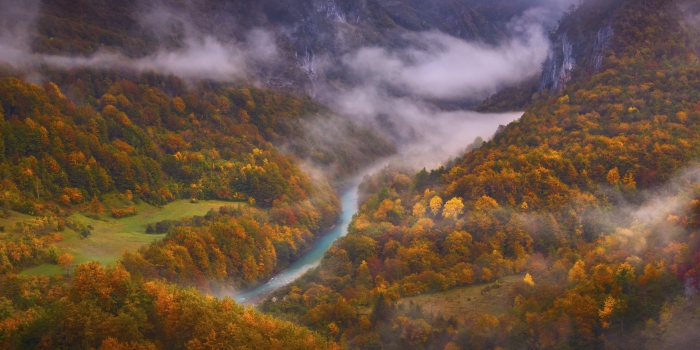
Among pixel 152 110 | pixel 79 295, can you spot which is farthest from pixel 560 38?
pixel 79 295

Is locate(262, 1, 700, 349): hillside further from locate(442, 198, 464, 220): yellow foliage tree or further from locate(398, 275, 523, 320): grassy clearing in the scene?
locate(398, 275, 523, 320): grassy clearing

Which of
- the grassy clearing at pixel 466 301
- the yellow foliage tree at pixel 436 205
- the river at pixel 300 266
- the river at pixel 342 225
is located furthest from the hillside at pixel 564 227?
the river at pixel 342 225

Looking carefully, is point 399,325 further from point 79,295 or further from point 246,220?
point 246,220

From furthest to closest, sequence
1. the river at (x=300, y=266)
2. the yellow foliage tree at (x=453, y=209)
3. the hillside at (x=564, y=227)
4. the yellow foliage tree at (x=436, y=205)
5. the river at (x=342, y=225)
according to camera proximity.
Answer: the river at (x=342, y=225) < the yellow foliage tree at (x=436, y=205) < the river at (x=300, y=266) < the yellow foliage tree at (x=453, y=209) < the hillside at (x=564, y=227)

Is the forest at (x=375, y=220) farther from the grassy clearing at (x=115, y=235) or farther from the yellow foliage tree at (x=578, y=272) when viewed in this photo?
the grassy clearing at (x=115, y=235)

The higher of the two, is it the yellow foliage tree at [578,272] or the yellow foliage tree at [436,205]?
the yellow foliage tree at [436,205]

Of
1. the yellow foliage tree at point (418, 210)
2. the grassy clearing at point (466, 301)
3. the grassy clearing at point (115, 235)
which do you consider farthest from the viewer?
the yellow foliage tree at point (418, 210)
